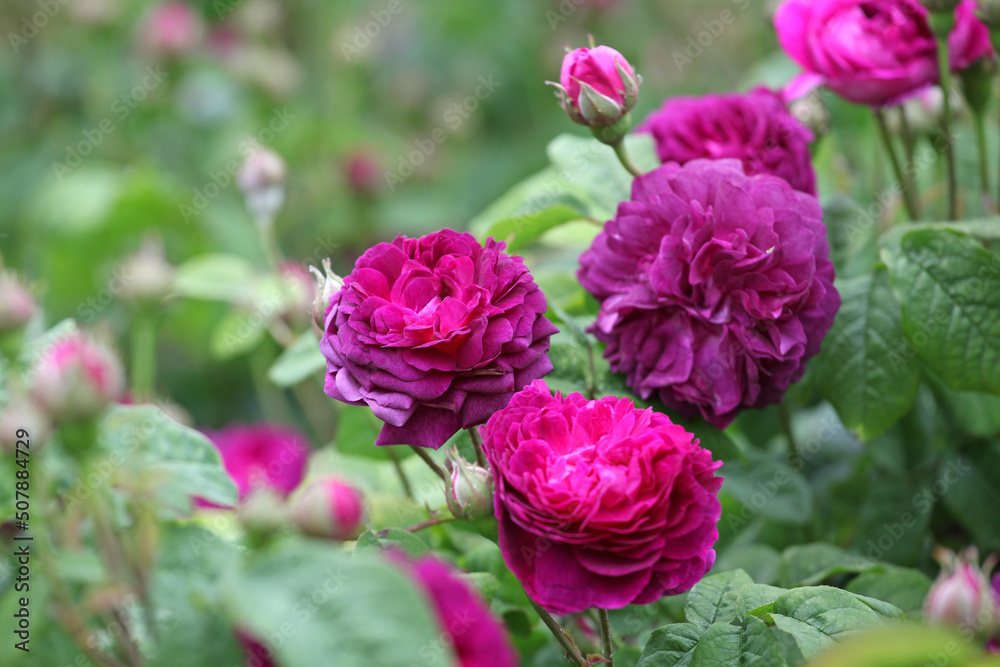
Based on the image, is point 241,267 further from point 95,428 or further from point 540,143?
point 540,143

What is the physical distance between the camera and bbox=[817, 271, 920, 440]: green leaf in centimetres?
59

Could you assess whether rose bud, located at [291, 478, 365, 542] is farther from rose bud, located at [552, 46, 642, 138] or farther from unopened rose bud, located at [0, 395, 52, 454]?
rose bud, located at [552, 46, 642, 138]

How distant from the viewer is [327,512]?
39cm

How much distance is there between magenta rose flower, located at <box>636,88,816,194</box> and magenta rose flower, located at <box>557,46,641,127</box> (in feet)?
0.32

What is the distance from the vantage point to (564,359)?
1.88ft

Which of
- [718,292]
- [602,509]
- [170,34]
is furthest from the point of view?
[170,34]

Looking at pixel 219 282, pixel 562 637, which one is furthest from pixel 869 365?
pixel 219 282

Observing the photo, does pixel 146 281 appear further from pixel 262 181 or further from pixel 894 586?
pixel 894 586

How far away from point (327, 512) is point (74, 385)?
4.6 inches

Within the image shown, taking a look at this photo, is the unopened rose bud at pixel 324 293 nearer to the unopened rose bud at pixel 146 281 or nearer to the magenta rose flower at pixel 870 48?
the unopened rose bud at pixel 146 281

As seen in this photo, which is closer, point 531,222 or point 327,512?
point 327,512

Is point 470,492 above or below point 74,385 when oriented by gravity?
below

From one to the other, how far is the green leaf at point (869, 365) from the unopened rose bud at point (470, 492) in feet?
0.92

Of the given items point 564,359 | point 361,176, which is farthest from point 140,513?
point 361,176
